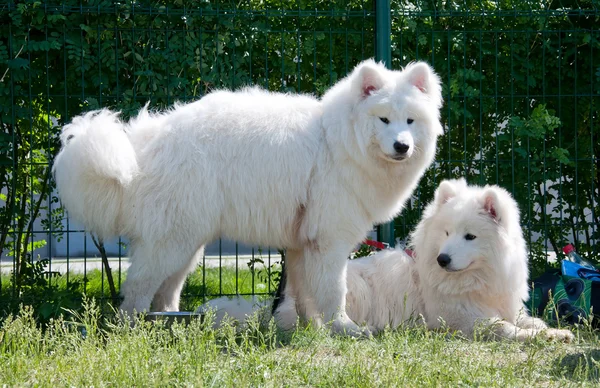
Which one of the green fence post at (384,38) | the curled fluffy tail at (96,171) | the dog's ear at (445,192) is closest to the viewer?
the curled fluffy tail at (96,171)

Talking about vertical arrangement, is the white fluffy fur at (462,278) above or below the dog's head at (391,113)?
below

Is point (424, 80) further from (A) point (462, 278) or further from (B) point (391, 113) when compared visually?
(A) point (462, 278)

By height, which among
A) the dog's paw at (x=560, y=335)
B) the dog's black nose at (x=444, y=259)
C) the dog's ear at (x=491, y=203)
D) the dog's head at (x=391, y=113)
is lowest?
the dog's paw at (x=560, y=335)

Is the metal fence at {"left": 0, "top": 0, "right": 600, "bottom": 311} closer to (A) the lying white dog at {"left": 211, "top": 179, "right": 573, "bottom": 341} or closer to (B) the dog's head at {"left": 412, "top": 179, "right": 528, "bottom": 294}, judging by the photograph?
(A) the lying white dog at {"left": 211, "top": 179, "right": 573, "bottom": 341}

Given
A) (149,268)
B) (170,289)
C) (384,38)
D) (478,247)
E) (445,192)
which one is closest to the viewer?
(149,268)

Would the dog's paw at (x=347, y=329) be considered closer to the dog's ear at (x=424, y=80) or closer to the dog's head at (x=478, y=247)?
the dog's head at (x=478, y=247)

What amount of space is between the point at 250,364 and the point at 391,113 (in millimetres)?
2045

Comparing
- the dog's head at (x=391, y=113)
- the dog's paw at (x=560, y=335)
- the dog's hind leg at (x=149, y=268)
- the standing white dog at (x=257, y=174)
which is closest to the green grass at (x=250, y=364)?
the dog's paw at (x=560, y=335)

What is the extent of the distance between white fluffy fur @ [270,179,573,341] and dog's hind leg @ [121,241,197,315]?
0.95 m

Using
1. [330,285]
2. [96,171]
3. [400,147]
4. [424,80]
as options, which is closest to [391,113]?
[400,147]

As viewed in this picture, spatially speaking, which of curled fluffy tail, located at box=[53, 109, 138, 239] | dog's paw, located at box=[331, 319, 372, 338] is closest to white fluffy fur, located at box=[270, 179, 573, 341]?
dog's paw, located at box=[331, 319, 372, 338]

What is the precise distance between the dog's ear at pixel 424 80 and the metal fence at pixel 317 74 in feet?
4.62

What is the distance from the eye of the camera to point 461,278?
208 inches

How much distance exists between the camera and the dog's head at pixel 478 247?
205 inches
